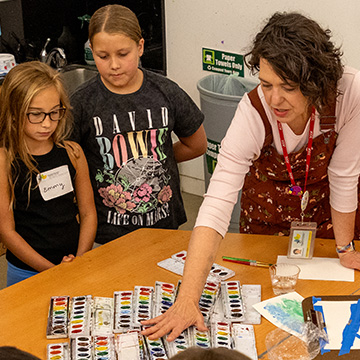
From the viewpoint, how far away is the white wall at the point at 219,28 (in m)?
3.87

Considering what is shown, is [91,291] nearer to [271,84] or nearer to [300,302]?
[300,302]

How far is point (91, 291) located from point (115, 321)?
8.3 inches

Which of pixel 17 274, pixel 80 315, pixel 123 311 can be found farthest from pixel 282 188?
pixel 17 274

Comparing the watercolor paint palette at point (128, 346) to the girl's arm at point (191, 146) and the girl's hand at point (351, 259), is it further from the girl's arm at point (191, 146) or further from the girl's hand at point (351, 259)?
the girl's arm at point (191, 146)

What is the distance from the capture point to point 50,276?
89.7 inches

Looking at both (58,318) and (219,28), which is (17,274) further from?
(219,28)

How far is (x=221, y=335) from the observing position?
1.94 metres

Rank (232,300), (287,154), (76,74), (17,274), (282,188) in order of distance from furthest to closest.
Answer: (76,74), (17,274), (282,188), (287,154), (232,300)

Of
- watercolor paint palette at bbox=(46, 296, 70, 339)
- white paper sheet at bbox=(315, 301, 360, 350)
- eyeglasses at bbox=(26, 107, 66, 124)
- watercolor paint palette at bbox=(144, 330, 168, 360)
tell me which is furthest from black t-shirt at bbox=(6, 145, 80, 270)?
white paper sheet at bbox=(315, 301, 360, 350)

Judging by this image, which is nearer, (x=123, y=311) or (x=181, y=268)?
(x=123, y=311)

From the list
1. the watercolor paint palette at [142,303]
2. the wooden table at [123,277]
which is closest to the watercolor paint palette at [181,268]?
the wooden table at [123,277]

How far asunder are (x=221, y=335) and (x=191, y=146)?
1.22 m

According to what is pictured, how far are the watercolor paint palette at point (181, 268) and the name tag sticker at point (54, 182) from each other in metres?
0.54

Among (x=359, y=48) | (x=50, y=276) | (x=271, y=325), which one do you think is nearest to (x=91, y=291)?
(x=50, y=276)
